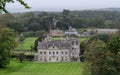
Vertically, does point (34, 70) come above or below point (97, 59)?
below

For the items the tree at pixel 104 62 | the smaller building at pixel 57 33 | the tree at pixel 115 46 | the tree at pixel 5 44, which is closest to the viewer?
the tree at pixel 104 62

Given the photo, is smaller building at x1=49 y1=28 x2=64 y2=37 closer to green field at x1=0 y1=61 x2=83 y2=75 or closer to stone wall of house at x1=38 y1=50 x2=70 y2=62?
stone wall of house at x1=38 y1=50 x2=70 y2=62

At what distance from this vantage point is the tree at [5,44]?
45.2 meters

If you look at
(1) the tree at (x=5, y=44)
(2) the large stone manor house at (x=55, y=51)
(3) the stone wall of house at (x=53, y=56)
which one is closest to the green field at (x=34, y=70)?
(1) the tree at (x=5, y=44)

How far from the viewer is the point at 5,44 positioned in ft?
153

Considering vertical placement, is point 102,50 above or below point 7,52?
above

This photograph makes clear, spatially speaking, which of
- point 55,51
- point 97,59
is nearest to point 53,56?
point 55,51

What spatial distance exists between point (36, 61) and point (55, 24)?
45.3 m

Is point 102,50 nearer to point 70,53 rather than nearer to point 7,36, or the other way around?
point 7,36

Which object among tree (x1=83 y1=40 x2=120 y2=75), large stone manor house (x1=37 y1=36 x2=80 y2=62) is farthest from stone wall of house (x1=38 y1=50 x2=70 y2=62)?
tree (x1=83 y1=40 x2=120 y2=75)

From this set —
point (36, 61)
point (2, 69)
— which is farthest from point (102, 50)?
point (36, 61)

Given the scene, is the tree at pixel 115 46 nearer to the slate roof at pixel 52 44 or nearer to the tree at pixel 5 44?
the tree at pixel 5 44

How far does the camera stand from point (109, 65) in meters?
28.3

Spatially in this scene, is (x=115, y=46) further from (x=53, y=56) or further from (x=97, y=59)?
(x=53, y=56)
